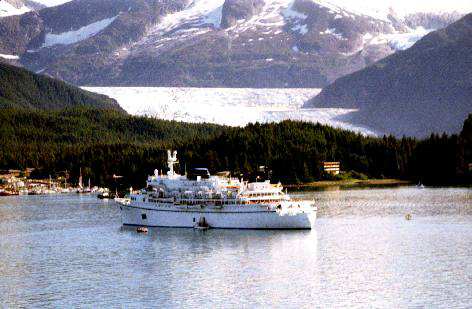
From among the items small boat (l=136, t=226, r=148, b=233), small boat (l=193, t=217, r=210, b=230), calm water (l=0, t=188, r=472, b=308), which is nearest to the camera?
calm water (l=0, t=188, r=472, b=308)

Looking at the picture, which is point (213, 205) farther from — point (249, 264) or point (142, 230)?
point (249, 264)

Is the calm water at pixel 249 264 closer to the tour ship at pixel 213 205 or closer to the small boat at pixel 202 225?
the small boat at pixel 202 225

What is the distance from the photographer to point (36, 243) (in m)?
126

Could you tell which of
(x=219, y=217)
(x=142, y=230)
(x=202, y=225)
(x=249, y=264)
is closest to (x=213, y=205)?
(x=219, y=217)

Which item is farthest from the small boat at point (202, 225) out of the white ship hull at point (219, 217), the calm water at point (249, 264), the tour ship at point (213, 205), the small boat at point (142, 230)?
the small boat at point (142, 230)

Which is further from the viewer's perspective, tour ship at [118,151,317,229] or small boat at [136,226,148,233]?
small boat at [136,226,148,233]

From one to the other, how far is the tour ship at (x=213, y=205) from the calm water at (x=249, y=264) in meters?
2.33

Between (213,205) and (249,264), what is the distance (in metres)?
30.3

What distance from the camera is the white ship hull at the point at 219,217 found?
5103 inches

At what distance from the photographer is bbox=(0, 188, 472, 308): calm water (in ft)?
291

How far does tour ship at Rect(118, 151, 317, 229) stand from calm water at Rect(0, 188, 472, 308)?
7.66 ft

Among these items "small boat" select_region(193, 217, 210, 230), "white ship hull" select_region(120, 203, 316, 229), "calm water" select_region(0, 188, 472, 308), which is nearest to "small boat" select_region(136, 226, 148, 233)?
"calm water" select_region(0, 188, 472, 308)

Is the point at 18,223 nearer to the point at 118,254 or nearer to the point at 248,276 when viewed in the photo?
the point at 118,254

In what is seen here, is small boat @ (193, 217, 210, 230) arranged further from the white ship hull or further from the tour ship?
the white ship hull
